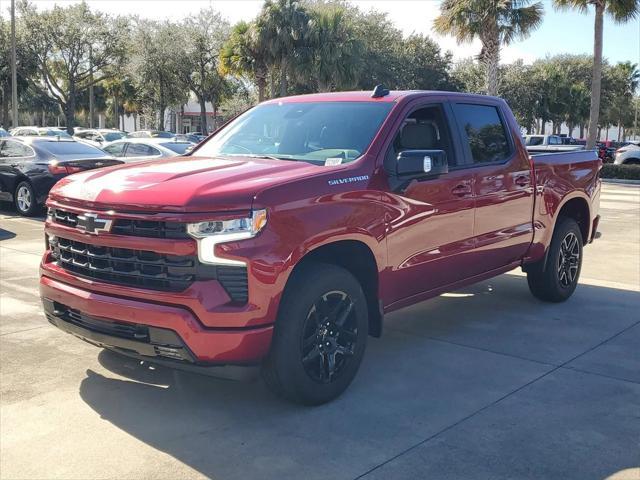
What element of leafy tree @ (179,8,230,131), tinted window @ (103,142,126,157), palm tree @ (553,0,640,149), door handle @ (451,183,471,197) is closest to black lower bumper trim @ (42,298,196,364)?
door handle @ (451,183,471,197)

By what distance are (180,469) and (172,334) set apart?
698 millimetres

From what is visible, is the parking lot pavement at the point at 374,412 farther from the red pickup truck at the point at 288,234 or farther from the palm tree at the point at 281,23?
the palm tree at the point at 281,23

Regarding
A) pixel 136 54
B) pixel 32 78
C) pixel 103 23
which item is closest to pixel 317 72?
pixel 136 54

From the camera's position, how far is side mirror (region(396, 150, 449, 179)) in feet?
15.3

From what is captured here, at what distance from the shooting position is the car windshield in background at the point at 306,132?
4820mm

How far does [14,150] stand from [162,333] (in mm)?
11386

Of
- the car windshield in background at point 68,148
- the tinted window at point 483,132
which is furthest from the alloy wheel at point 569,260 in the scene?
the car windshield in background at point 68,148

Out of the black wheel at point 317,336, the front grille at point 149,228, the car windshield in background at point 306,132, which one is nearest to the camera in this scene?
the front grille at point 149,228

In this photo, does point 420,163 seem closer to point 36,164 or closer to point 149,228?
point 149,228

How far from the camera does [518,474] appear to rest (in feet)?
11.4

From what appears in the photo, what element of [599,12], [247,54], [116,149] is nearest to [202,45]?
[247,54]

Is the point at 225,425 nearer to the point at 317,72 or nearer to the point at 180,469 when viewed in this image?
the point at 180,469

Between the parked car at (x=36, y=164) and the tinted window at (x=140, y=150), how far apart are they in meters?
1.65

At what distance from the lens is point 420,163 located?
186 inches
